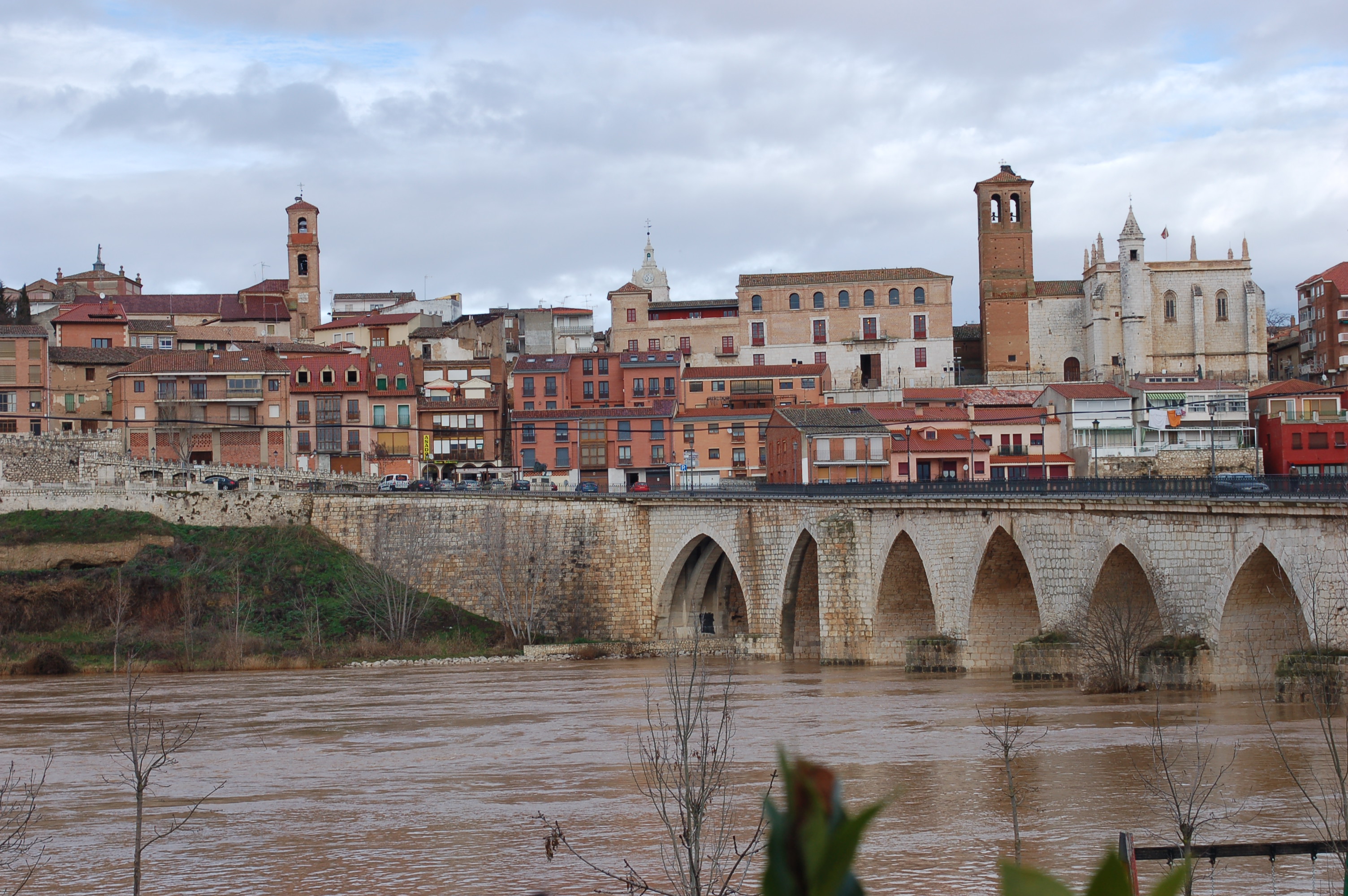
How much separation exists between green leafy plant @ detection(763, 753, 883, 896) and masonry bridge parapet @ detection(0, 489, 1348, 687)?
23.8m

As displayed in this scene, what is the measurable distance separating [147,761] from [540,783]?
7261 millimetres

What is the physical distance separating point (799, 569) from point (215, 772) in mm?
26546

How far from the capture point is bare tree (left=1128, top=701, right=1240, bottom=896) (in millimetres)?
16906

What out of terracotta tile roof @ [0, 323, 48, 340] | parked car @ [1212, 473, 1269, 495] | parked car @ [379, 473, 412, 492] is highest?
terracotta tile roof @ [0, 323, 48, 340]

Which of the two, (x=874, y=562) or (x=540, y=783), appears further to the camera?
(x=874, y=562)

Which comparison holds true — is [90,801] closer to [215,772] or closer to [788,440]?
[215,772]

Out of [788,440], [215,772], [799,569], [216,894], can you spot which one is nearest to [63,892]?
[216,894]

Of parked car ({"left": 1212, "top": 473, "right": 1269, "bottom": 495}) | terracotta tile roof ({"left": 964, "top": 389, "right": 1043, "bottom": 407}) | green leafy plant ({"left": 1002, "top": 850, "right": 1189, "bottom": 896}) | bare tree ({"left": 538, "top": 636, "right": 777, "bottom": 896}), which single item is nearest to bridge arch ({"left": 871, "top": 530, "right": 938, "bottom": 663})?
parked car ({"left": 1212, "top": 473, "right": 1269, "bottom": 495})

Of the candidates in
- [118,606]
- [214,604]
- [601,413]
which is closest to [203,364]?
[601,413]

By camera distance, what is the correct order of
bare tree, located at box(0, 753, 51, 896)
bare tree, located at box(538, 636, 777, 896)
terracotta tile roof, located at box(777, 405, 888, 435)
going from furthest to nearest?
1. terracotta tile roof, located at box(777, 405, 888, 435)
2. bare tree, located at box(0, 753, 51, 896)
3. bare tree, located at box(538, 636, 777, 896)

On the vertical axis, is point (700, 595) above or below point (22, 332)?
below

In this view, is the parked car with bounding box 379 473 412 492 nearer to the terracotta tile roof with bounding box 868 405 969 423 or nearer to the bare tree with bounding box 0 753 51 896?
the terracotta tile roof with bounding box 868 405 969 423

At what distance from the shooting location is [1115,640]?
30359mm

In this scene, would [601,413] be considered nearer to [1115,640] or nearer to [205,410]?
[205,410]
